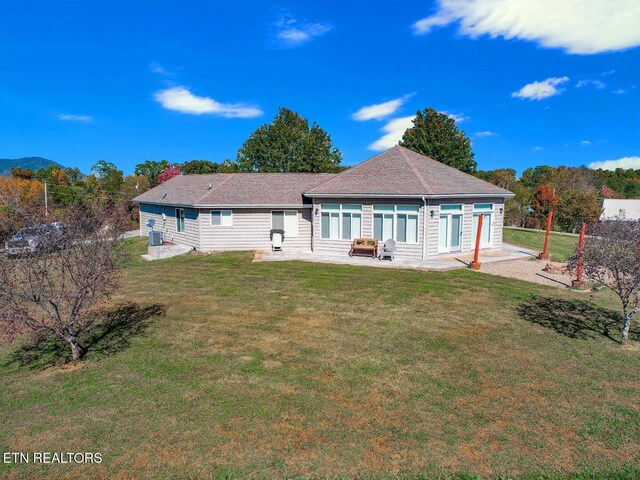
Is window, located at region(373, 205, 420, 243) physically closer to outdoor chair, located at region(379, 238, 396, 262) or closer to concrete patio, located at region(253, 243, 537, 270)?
outdoor chair, located at region(379, 238, 396, 262)

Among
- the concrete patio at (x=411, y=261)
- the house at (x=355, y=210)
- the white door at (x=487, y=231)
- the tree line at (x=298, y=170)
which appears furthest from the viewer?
the tree line at (x=298, y=170)

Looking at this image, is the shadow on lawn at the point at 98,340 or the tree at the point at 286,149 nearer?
the shadow on lawn at the point at 98,340

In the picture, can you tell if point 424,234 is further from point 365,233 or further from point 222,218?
point 222,218

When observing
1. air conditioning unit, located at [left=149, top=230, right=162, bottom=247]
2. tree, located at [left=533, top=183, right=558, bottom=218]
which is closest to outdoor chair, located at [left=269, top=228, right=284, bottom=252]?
air conditioning unit, located at [left=149, top=230, right=162, bottom=247]

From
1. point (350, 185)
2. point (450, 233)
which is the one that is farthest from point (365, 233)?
point (450, 233)

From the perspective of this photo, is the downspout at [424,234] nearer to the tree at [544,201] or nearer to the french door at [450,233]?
the french door at [450,233]

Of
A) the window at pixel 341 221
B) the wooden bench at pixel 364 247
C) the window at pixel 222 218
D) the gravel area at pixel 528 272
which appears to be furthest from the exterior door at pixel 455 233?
the window at pixel 222 218

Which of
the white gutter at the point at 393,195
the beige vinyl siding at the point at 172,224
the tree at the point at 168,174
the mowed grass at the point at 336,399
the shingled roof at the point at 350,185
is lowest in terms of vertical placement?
the mowed grass at the point at 336,399
